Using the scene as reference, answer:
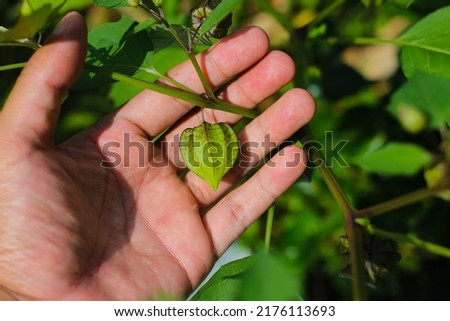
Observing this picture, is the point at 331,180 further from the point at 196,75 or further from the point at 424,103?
the point at 196,75

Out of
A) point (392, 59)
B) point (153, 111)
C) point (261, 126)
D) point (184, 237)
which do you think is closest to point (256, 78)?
point (261, 126)

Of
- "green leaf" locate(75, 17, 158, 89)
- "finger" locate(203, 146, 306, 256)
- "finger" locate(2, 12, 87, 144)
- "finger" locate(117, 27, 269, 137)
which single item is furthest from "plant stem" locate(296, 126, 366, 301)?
"finger" locate(2, 12, 87, 144)

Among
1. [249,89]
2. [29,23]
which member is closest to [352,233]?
[249,89]

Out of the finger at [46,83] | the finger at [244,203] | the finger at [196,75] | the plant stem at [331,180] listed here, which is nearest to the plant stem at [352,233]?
the plant stem at [331,180]

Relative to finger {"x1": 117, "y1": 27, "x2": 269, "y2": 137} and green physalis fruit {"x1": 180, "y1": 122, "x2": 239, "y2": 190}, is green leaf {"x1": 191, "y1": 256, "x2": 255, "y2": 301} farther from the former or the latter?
finger {"x1": 117, "y1": 27, "x2": 269, "y2": 137}

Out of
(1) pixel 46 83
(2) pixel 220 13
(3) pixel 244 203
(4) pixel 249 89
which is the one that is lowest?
(3) pixel 244 203

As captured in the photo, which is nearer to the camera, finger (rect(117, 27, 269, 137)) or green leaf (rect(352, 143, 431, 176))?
green leaf (rect(352, 143, 431, 176))
